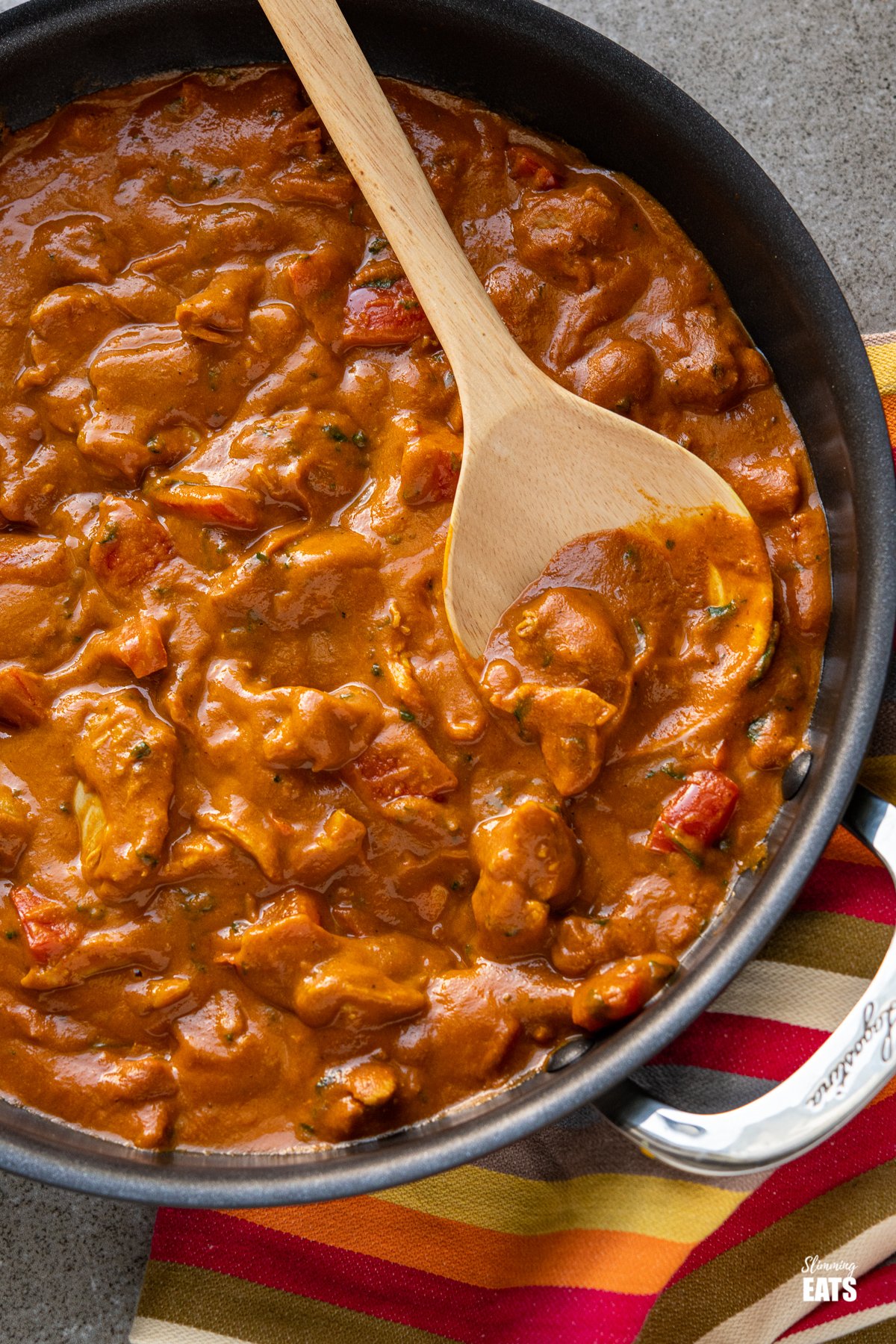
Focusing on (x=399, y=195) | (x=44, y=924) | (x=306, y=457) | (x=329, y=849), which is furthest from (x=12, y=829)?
(x=399, y=195)

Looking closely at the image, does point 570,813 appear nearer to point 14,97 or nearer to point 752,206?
point 752,206


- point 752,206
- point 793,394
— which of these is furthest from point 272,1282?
point 752,206

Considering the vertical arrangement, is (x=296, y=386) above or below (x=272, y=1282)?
above

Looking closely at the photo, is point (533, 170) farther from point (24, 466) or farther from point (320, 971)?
point (320, 971)

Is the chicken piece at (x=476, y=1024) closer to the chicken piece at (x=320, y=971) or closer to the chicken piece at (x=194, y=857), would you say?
the chicken piece at (x=320, y=971)

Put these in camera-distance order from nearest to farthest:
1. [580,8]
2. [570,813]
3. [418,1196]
Answer: 1. [570,813]
2. [418,1196]
3. [580,8]

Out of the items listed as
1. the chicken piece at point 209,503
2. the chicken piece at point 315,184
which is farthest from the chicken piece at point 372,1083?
the chicken piece at point 315,184
